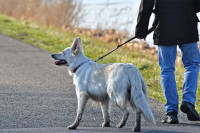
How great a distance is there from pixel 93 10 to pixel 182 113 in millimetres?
12824

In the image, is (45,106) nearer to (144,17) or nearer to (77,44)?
(77,44)

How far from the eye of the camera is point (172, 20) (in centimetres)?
859

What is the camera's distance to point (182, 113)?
30.3 ft

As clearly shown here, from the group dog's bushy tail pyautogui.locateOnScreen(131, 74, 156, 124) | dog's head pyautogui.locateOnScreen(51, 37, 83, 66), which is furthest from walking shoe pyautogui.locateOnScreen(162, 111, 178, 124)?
dog's head pyautogui.locateOnScreen(51, 37, 83, 66)

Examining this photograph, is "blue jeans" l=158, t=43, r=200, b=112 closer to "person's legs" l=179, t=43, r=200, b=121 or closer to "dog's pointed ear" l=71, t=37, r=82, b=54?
"person's legs" l=179, t=43, r=200, b=121

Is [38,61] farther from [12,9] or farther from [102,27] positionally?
[12,9]

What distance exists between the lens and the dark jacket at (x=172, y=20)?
28.0ft

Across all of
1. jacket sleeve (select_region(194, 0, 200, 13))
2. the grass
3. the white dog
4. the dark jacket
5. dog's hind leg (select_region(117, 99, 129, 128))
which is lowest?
the grass

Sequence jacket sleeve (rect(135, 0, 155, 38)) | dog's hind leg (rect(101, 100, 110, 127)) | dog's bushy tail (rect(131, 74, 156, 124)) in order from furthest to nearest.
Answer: jacket sleeve (rect(135, 0, 155, 38)) < dog's hind leg (rect(101, 100, 110, 127)) < dog's bushy tail (rect(131, 74, 156, 124))

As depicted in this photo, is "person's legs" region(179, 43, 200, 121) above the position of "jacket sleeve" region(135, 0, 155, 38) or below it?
below

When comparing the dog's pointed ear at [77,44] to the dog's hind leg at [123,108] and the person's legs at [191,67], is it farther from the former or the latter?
the person's legs at [191,67]

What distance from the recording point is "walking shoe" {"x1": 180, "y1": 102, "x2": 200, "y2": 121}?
8422 millimetres

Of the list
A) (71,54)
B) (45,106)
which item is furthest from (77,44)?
(45,106)

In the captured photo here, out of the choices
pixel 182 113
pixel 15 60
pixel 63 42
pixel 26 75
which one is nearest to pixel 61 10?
pixel 63 42
